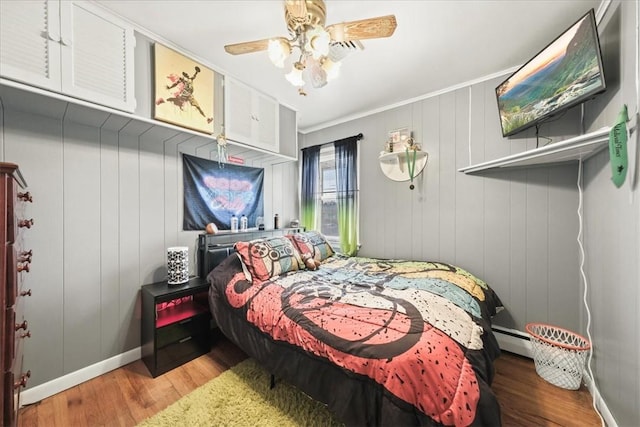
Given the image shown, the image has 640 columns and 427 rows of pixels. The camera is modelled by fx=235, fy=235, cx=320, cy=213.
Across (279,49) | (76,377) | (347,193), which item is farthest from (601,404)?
(76,377)

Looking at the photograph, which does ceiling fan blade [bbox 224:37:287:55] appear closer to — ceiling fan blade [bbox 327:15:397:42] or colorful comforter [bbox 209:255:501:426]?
ceiling fan blade [bbox 327:15:397:42]

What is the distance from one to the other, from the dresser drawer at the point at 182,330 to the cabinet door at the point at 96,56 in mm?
1679

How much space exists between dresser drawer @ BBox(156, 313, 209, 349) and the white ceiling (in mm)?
2260

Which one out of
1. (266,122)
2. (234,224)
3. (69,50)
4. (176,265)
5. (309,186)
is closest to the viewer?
→ (69,50)

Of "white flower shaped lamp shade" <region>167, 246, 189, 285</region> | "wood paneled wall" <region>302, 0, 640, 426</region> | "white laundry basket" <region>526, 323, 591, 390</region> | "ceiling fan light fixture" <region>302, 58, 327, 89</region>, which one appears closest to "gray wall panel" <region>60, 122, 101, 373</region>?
"white flower shaped lamp shade" <region>167, 246, 189, 285</region>

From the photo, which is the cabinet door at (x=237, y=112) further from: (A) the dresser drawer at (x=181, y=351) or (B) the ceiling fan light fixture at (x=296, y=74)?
(A) the dresser drawer at (x=181, y=351)

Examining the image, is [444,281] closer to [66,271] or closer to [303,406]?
[303,406]

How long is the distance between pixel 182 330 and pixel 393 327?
1.79m

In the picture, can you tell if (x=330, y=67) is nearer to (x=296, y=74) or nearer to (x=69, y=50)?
(x=296, y=74)

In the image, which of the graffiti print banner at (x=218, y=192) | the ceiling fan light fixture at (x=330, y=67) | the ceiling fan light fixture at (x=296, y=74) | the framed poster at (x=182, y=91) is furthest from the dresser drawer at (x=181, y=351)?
the ceiling fan light fixture at (x=330, y=67)

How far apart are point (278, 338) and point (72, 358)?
1.61m

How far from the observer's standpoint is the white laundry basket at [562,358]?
166cm

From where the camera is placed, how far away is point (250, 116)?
7.90 ft

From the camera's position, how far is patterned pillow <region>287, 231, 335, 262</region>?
2.46 metres
